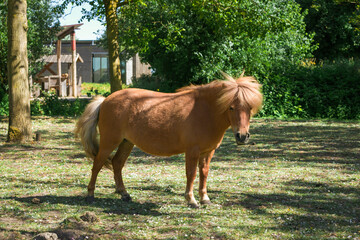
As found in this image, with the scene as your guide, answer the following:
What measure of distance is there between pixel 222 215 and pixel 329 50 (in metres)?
29.4

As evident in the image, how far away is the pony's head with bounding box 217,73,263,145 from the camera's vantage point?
552 cm

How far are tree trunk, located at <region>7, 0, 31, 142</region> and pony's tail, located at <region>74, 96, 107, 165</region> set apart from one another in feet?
20.8

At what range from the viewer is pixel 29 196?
6.71m

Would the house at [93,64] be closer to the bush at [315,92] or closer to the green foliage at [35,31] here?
the green foliage at [35,31]

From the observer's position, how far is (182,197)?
6.70 m

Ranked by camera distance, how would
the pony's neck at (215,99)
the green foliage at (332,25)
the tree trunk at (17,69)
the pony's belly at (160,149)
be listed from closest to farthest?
the pony's neck at (215,99) → the pony's belly at (160,149) → the tree trunk at (17,69) → the green foliage at (332,25)

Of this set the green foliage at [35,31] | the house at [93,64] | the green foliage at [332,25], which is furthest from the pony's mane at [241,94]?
the house at [93,64]

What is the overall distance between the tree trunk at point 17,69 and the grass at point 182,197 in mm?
647

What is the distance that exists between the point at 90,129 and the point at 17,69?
262 inches

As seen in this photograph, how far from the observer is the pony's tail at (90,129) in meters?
6.58

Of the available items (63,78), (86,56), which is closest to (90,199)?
(63,78)

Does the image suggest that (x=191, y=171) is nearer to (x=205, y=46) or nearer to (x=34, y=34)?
(x=205, y=46)

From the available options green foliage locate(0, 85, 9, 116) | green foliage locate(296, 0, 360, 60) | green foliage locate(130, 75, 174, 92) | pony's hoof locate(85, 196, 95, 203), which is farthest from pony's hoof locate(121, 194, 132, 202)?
green foliage locate(296, 0, 360, 60)

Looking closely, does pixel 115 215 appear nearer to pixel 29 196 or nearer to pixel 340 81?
pixel 29 196
